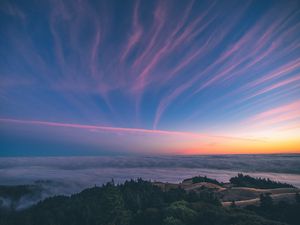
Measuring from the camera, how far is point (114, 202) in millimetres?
97312

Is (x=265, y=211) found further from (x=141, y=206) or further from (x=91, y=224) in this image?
(x=91, y=224)

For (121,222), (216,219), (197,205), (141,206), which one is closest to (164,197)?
(141,206)

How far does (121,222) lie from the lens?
96.1m

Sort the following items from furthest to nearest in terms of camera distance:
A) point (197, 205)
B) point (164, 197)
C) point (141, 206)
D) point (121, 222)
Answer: point (164, 197) < point (141, 206) < point (197, 205) < point (121, 222)

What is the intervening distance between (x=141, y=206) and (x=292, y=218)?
83.8m

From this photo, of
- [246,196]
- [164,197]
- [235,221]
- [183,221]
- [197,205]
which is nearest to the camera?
[235,221]

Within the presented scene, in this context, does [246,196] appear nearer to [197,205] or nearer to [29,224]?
[197,205]

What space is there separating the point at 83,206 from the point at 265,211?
476ft

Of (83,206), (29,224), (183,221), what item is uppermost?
(183,221)

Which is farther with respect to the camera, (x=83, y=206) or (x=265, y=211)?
(x=83, y=206)

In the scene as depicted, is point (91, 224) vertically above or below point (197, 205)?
below

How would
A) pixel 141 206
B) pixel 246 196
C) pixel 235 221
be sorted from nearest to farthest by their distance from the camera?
1. pixel 235 221
2. pixel 141 206
3. pixel 246 196

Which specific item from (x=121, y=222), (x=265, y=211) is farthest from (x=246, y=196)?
(x=121, y=222)

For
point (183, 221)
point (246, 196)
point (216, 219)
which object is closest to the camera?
point (216, 219)
